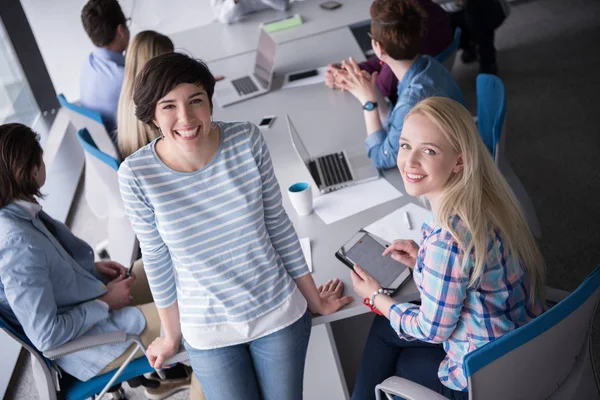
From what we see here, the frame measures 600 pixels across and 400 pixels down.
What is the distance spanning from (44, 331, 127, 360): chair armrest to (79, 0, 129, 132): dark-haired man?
4.82 feet

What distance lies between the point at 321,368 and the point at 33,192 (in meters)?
1.11

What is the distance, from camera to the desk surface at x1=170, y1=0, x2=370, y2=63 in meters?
3.88

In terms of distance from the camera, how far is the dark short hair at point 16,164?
191 cm

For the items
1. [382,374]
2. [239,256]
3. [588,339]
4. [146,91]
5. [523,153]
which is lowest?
[523,153]

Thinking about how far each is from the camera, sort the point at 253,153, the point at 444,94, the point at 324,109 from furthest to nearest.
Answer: the point at 324,109 < the point at 444,94 < the point at 253,153

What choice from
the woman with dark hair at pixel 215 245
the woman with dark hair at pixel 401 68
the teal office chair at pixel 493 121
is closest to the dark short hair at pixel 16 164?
the woman with dark hair at pixel 215 245

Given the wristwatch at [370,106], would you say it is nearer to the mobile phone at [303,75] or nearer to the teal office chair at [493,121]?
the teal office chair at [493,121]

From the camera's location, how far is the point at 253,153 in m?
1.72

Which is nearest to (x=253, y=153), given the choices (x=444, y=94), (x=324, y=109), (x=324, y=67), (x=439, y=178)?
(x=439, y=178)

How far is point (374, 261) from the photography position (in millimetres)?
1943

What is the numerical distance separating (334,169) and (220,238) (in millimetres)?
818

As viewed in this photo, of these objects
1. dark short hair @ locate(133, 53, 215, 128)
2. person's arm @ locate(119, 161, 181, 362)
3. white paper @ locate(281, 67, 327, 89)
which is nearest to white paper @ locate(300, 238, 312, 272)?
person's arm @ locate(119, 161, 181, 362)

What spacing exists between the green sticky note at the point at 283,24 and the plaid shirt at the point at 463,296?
274cm

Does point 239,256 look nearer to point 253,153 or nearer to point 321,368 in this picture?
point 253,153
